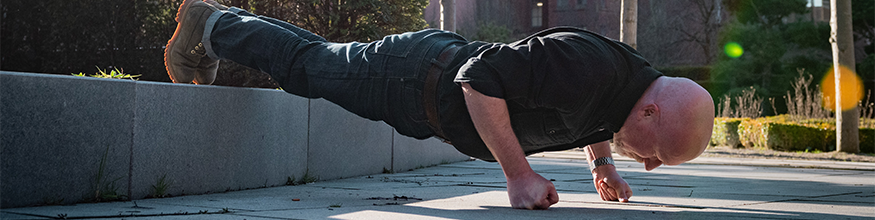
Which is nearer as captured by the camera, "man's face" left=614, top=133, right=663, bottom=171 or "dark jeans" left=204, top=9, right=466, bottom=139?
"man's face" left=614, top=133, right=663, bottom=171

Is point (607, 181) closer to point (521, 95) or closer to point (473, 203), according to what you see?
point (473, 203)

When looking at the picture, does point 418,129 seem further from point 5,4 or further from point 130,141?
point 5,4

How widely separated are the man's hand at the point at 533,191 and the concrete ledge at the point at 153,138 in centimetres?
159

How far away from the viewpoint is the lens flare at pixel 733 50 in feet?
74.1

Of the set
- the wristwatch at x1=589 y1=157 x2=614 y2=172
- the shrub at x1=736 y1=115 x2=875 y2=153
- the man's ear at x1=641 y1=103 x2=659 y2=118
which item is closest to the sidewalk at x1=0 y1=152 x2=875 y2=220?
the wristwatch at x1=589 y1=157 x2=614 y2=172

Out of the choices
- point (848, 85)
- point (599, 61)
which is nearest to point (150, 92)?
point (599, 61)

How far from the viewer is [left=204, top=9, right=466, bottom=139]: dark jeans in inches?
117

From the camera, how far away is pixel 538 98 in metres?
2.63

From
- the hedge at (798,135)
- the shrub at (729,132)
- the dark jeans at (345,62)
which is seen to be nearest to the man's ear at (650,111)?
the dark jeans at (345,62)

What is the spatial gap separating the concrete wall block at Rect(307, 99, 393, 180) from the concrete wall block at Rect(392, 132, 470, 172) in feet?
0.54

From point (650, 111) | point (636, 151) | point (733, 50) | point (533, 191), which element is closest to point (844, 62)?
point (636, 151)

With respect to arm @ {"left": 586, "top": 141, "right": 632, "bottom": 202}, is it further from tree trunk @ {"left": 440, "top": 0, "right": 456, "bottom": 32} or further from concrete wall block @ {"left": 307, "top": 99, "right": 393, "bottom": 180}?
tree trunk @ {"left": 440, "top": 0, "right": 456, "bottom": 32}

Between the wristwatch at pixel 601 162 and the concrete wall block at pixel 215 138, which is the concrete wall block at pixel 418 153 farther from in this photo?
the wristwatch at pixel 601 162

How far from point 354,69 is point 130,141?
39.4 inches
